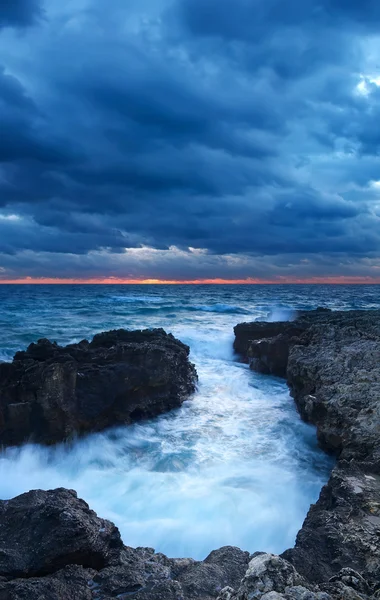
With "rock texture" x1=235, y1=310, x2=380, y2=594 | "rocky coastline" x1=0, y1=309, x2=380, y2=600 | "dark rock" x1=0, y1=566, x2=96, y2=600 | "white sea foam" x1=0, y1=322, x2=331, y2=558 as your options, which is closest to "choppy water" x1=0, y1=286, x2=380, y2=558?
"white sea foam" x1=0, y1=322, x2=331, y2=558

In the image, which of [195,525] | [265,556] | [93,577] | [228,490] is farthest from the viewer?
[228,490]

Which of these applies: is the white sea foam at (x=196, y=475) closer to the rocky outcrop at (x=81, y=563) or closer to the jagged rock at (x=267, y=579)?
the rocky outcrop at (x=81, y=563)

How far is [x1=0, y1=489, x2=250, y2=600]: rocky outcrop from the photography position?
9.77 ft

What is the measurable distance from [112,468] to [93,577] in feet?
12.7

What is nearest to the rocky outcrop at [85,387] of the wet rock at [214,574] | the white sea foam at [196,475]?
the white sea foam at [196,475]

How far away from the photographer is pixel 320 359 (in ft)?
29.3

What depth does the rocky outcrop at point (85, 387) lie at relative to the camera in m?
7.47

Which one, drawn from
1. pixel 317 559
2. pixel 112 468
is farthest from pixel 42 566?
pixel 112 468

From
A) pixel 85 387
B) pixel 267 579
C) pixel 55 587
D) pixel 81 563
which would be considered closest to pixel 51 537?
pixel 81 563

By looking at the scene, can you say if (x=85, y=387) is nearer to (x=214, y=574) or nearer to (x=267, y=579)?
(x=214, y=574)

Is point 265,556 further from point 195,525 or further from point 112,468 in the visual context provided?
point 112,468

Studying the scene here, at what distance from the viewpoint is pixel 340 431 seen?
21.3 feet

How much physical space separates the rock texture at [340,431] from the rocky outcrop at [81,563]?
0.76 metres

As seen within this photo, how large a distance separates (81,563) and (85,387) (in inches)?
201
